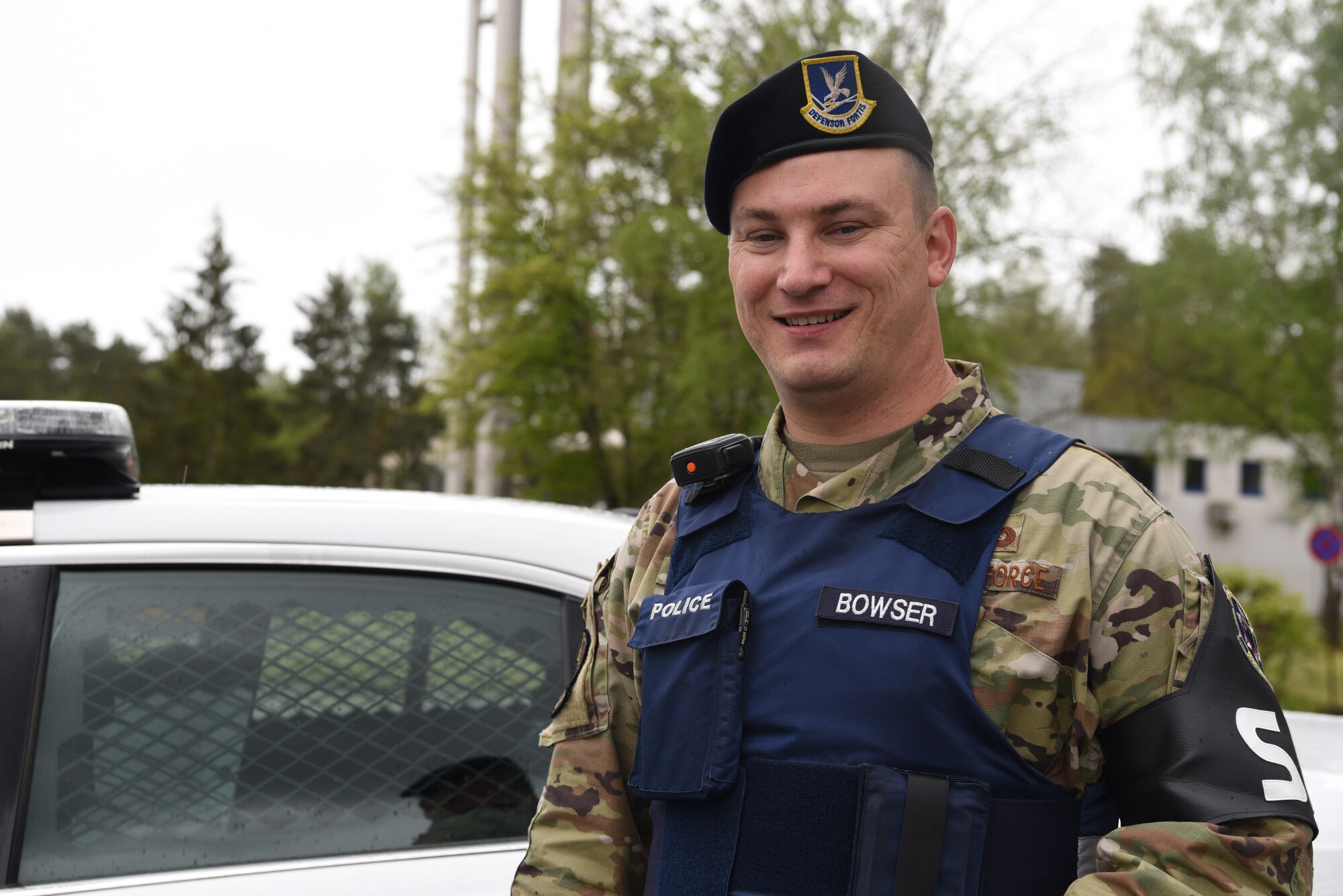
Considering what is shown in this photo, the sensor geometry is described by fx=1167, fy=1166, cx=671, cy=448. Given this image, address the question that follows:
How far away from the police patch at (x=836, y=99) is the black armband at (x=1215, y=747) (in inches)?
28.3

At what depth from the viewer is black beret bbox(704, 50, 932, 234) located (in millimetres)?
1490

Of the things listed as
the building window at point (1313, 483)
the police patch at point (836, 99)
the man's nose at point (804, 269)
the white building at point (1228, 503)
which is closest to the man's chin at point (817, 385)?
the man's nose at point (804, 269)

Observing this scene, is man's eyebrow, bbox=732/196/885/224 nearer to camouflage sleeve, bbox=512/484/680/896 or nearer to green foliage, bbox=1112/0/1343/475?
camouflage sleeve, bbox=512/484/680/896

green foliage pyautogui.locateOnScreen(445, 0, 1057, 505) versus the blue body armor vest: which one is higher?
green foliage pyautogui.locateOnScreen(445, 0, 1057, 505)

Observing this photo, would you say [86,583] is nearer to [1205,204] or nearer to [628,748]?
[628,748]

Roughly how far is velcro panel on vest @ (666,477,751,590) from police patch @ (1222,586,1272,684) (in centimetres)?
56

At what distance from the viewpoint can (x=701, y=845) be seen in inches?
53.5

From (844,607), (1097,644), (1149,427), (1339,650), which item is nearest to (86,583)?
(844,607)

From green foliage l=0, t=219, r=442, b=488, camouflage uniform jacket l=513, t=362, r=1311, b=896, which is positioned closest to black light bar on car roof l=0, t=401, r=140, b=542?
camouflage uniform jacket l=513, t=362, r=1311, b=896

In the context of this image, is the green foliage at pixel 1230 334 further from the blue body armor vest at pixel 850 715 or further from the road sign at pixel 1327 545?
the blue body armor vest at pixel 850 715

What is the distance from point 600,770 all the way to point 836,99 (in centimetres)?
92

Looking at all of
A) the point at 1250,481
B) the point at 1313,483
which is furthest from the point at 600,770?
the point at 1250,481

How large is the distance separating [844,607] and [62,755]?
4.03 feet

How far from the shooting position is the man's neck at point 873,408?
1.49 m
